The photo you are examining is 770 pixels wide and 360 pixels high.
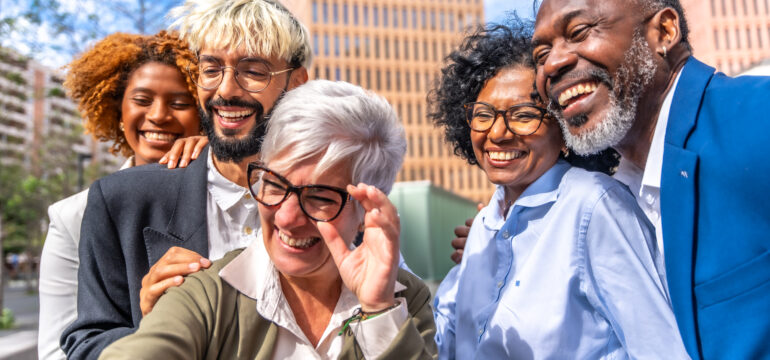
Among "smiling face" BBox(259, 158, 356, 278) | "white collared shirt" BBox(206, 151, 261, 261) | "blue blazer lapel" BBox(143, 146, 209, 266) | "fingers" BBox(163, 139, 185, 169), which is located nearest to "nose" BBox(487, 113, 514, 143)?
"smiling face" BBox(259, 158, 356, 278)

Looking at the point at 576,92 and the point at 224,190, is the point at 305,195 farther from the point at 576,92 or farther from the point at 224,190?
the point at 576,92

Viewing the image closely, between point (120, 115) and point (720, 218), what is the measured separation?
9.97 ft

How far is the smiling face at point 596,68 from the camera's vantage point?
2078mm

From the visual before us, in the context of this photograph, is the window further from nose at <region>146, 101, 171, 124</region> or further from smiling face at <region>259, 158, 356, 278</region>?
smiling face at <region>259, 158, 356, 278</region>

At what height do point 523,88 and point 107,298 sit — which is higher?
point 523,88

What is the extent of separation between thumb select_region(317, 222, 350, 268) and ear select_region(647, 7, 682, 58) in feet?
4.41

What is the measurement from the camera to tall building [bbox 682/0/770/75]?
2776 inches

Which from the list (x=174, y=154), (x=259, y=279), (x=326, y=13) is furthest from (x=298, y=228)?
(x=326, y=13)

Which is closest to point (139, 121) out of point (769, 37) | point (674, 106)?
point (674, 106)

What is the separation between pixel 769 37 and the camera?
72.4m

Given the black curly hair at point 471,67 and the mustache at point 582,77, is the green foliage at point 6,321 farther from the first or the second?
the mustache at point 582,77

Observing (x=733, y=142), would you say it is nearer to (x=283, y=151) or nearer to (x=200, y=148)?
(x=283, y=151)

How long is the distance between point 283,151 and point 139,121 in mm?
1425

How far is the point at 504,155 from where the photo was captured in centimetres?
251
